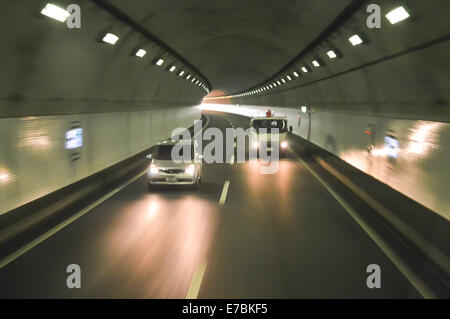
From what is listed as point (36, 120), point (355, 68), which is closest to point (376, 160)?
point (355, 68)

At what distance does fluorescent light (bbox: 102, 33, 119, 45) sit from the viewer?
13.1 m

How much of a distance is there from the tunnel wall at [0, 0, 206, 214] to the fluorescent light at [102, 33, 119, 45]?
0.22 meters

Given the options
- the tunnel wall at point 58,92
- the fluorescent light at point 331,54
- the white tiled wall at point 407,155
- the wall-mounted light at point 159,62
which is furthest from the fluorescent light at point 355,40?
the wall-mounted light at point 159,62

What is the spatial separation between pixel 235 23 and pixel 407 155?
8.22 m

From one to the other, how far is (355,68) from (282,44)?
4.93 meters

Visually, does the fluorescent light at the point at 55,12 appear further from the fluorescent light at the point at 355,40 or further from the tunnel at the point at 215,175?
the fluorescent light at the point at 355,40

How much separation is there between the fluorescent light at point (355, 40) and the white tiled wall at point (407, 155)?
260 centimetres

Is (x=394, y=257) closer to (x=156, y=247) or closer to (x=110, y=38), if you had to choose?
(x=156, y=247)

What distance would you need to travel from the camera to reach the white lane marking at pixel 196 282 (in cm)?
645

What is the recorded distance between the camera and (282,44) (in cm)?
2059

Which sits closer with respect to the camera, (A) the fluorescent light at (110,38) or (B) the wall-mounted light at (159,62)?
(A) the fluorescent light at (110,38)

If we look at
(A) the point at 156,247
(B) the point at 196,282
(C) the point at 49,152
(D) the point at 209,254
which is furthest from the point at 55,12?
(B) the point at 196,282

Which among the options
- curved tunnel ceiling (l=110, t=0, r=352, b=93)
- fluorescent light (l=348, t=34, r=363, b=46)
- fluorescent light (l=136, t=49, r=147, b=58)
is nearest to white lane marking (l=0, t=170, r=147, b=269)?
fluorescent light (l=136, t=49, r=147, b=58)

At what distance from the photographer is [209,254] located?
842 cm
